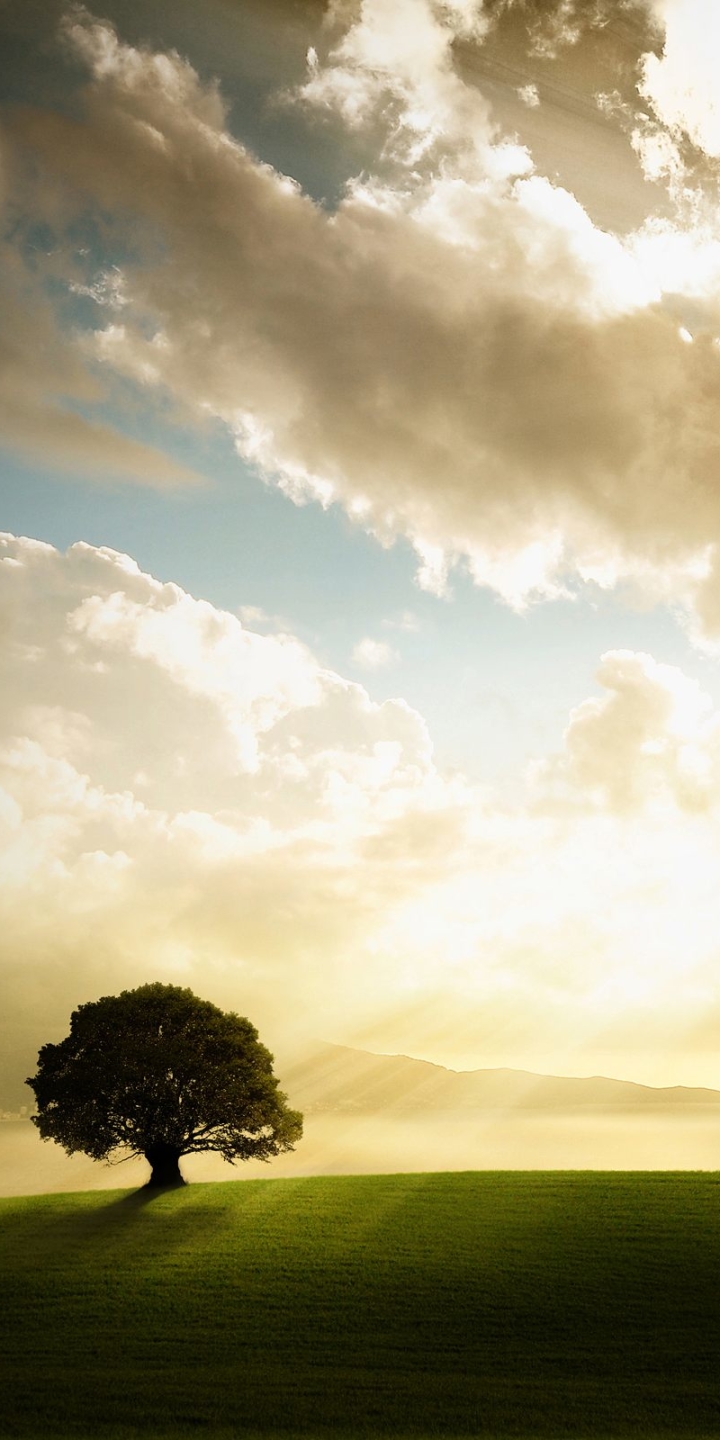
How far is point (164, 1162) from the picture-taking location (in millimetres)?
44219

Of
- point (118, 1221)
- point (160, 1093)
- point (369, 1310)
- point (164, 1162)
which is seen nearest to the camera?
point (369, 1310)

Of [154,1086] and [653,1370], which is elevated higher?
[154,1086]

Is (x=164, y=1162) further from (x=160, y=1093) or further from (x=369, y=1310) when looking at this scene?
(x=369, y=1310)

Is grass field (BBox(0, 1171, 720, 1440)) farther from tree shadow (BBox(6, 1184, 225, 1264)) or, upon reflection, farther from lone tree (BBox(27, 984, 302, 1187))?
lone tree (BBox(27, 984, 302, 1187))

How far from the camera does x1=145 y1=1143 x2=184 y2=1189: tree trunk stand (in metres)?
43.9

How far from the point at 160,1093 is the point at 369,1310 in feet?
60.8

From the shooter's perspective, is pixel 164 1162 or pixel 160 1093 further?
pixel 164 1162

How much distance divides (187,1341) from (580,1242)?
1671cm

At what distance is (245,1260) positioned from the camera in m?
33.3

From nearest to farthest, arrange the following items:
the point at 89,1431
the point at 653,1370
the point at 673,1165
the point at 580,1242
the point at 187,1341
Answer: the point at 89,1431, the point at 653,1370, the point at 187,1341, the point at 580,1242, the point at 673,1165

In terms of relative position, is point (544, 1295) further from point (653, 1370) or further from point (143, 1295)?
point (143, 1295)

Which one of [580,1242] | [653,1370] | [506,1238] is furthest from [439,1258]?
[653,1370]

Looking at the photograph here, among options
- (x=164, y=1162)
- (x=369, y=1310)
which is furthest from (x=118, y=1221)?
(x=369, y=1310)

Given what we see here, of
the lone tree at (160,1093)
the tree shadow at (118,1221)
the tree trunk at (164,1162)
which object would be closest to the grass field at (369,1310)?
the tree shadow at (118,1221)
